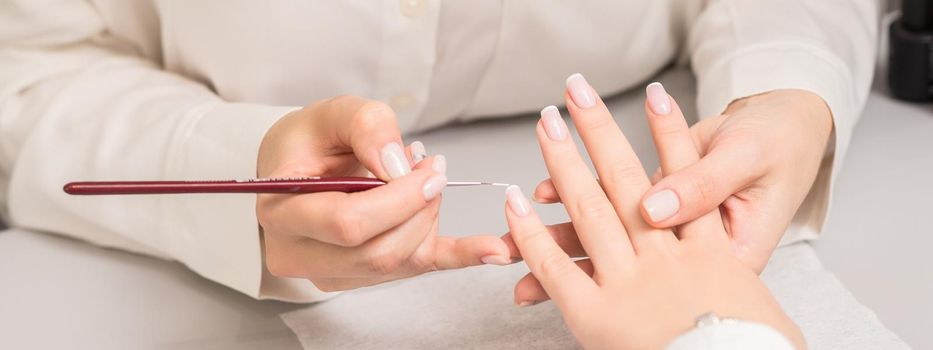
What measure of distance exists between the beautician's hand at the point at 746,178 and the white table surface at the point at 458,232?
0.09 m

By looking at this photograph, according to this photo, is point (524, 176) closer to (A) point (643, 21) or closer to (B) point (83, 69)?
(A) point (643, 21)

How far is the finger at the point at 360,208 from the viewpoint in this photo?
0.57 metres

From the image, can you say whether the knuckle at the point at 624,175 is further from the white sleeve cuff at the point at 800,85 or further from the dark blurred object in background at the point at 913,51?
the dark blurred object in background at the point at 913,51

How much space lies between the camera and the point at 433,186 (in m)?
0.59

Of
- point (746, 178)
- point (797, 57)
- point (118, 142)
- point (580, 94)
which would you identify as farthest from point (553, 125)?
point (118, 142)

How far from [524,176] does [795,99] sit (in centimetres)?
22

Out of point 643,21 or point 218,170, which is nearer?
point 218,170

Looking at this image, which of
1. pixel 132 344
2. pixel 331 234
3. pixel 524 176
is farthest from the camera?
pixel 524 176

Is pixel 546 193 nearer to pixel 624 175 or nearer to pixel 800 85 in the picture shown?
pixel 624 175

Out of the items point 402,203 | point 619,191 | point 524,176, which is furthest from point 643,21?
point 402,203

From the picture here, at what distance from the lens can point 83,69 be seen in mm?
869

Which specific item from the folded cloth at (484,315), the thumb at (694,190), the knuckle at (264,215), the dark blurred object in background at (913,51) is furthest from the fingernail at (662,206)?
the dark blurred object in background at (913,51)

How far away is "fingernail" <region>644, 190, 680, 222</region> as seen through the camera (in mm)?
613

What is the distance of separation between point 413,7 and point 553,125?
0.62ft
